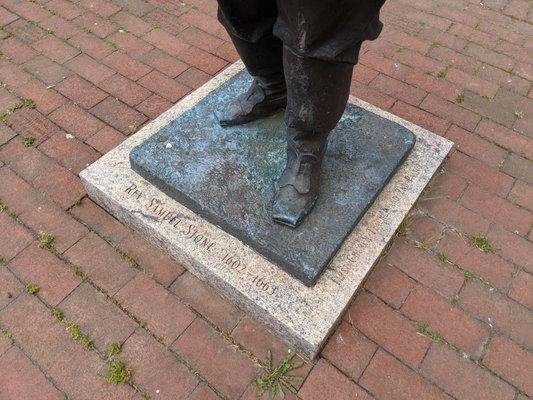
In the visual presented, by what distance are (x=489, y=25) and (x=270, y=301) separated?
285 cm

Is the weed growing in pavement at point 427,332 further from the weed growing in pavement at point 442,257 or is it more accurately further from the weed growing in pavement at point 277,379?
the weed growing in pavement at point 277,379

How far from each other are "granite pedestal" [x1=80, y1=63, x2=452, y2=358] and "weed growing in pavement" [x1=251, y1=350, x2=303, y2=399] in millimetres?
76

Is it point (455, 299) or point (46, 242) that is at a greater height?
point (46, 242)

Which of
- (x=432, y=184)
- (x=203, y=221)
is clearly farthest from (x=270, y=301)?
(x=432, y=184)

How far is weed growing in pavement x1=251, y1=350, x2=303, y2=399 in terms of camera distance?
5.55 feet

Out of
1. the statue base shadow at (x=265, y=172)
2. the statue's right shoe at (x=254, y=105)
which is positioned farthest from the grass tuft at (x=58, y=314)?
the statue's right shoe at (x=254, y=105)

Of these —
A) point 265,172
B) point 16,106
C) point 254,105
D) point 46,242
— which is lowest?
point 46,242

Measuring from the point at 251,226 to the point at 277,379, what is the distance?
1.95 feet

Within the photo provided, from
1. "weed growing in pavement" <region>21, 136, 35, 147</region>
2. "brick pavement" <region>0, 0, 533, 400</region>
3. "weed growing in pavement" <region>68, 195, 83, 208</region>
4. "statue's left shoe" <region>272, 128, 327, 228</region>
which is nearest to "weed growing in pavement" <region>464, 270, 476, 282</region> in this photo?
"brick pavement" <region>0, 0, 533, 400</region>

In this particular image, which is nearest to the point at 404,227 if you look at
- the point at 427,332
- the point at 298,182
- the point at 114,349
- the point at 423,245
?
the point at 423,245

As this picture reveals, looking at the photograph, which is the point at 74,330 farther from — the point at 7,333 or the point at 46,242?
the point at 46,242

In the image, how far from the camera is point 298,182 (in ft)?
6.00

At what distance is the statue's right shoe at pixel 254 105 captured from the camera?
208 centimetres

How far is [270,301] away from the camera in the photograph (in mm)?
1744
